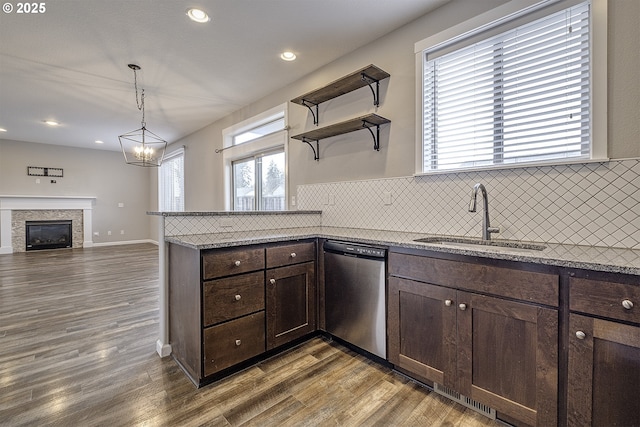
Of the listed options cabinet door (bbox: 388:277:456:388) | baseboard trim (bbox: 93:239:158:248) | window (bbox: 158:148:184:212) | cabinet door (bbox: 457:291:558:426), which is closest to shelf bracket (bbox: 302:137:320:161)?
cabinet door (bbox: 388:277:456:388)

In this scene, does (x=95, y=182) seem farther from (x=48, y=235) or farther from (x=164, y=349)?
(x=164, y=349)

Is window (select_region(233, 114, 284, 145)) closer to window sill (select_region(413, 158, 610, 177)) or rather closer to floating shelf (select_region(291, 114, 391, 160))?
floating shelf (select_region(291, 114, 391, 160))

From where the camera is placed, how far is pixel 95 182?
7.99 meters

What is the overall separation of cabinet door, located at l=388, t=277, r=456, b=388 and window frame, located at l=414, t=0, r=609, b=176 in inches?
38.1

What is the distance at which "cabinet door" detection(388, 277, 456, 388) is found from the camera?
5.40ft

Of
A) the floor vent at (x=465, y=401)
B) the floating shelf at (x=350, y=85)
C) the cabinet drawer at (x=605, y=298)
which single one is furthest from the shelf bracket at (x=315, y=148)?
the cabinet drawer at (x=605, y=298)

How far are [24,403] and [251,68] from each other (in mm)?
3334

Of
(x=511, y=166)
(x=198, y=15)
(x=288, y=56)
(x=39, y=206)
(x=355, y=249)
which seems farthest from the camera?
(x=39, y=206)

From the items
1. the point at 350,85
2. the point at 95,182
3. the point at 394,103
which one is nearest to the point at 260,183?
the point at 350,85

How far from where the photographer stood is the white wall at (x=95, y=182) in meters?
6.93

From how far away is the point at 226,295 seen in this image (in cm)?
191

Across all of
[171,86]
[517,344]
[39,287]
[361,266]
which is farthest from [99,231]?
[517,344]

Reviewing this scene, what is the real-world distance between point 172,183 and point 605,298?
7690mm

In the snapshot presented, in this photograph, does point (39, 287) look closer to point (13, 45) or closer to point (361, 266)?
point (13, 45)
